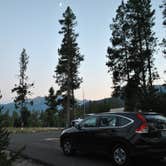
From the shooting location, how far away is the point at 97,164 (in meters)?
11.7

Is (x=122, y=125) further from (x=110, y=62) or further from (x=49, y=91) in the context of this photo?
(x=49, y=91)

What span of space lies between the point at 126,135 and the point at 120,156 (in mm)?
690

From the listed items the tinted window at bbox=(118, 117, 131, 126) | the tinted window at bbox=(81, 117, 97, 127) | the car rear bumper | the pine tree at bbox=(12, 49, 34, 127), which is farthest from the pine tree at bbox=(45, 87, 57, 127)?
the car rear bumper

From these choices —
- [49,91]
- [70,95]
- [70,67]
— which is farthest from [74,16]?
[49,91]

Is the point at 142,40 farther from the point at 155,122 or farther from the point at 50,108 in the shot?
the point at 50,108

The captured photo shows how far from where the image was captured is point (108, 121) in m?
11.8

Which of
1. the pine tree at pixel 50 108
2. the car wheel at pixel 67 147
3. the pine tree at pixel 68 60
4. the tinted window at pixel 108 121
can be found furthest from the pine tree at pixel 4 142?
the pine tree at pixel 50 108

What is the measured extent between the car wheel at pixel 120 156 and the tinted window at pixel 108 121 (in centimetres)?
75

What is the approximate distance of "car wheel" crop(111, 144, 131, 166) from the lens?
10727 mm

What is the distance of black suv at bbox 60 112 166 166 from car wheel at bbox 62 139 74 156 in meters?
1.29

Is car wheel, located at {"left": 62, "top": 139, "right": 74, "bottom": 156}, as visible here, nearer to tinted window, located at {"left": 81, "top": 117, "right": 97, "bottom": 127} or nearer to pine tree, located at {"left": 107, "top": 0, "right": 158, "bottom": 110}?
tinted window, located at {"left": 81, "top": 117, "right": 97, "bottom": 127}

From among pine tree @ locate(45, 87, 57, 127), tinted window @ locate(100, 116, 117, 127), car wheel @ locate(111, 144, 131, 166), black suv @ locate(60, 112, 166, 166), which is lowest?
car wheel @ locate(111, 144, 131, 166)

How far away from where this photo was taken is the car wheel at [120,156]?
422 inches

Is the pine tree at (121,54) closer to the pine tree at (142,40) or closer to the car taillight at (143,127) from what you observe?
the pine tree at (142,40)
